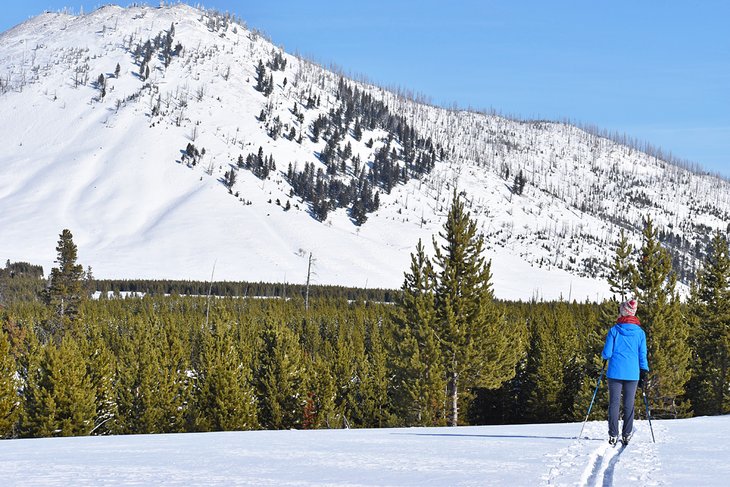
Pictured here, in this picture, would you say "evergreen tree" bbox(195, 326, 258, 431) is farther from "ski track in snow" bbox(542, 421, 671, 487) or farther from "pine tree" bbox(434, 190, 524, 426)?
"ski track in snow" bbox(542, 421, 671, 487)

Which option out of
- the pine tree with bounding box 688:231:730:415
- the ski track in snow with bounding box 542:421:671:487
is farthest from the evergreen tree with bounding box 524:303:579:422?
the ski track in snow with bounding box 542:421:671:487

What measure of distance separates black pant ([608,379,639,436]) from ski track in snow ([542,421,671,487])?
0.30m

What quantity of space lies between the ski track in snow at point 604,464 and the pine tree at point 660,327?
2675cm

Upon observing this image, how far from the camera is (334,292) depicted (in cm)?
14225

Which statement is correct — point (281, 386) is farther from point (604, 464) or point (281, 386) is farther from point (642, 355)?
point (604, 464)

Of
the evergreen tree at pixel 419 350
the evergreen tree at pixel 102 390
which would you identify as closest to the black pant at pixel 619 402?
the evergreen tree at pixel 419 350

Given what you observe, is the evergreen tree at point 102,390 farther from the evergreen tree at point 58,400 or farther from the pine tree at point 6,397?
the pine tree at point 6,397

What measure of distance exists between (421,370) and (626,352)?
82.6 ft

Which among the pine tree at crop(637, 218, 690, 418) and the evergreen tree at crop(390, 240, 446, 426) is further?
the pine tree at crop(637, 218, 690, 418)

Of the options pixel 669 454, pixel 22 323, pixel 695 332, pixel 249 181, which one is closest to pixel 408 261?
pixel 249 181

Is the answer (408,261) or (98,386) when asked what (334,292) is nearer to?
(408,261)

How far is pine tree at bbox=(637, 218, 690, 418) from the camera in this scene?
124 ft

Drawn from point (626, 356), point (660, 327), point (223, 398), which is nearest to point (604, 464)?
point (626, 356)

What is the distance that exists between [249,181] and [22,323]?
111070 mm
